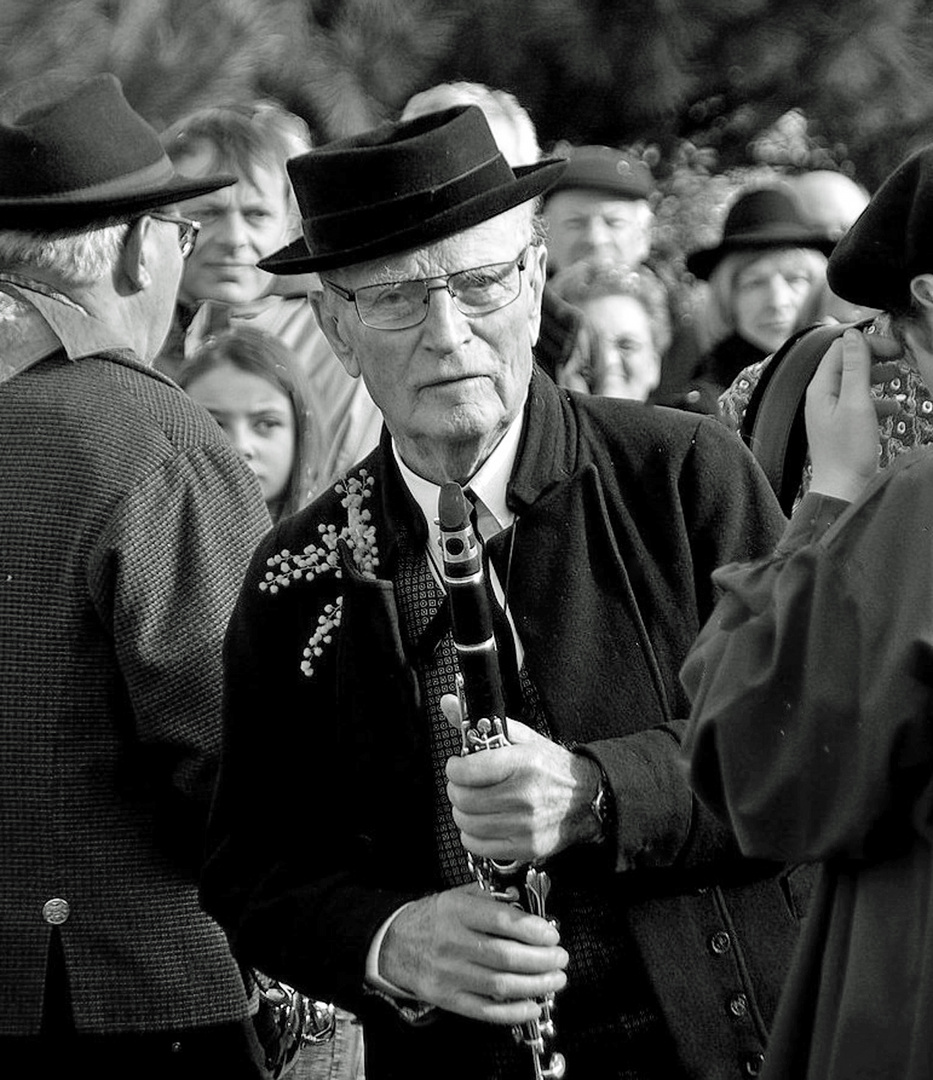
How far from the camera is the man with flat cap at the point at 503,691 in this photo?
8.50ft

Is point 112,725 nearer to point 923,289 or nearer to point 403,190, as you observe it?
point 403,190

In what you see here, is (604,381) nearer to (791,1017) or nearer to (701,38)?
(701,38)

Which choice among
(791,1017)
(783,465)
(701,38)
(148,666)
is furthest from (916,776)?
(701,38)

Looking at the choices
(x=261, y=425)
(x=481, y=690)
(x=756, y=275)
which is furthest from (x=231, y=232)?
(x=481, y=690)

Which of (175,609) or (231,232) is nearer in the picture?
(175,609)

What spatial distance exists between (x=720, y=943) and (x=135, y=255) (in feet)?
5.76

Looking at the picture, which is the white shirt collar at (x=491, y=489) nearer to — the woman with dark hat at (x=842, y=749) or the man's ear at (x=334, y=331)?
the man's ear at (x=334, y=331)

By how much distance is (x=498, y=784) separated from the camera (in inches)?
99.2

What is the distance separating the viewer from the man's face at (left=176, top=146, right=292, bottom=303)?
5371 millimetres

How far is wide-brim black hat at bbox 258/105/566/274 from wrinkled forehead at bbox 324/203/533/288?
0.03 meters

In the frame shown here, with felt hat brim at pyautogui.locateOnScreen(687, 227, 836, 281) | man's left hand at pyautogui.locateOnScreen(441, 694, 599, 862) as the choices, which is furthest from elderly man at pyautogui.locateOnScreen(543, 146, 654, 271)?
man's left hand at pyautogui.locateOnScreen(441, 694, 599, 862)

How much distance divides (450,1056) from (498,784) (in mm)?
511

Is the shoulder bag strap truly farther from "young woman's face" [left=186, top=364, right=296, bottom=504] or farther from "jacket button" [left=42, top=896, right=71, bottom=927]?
"young woman's face" [left=186, top=364, right=296, bottom=504]

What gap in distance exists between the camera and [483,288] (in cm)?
288
